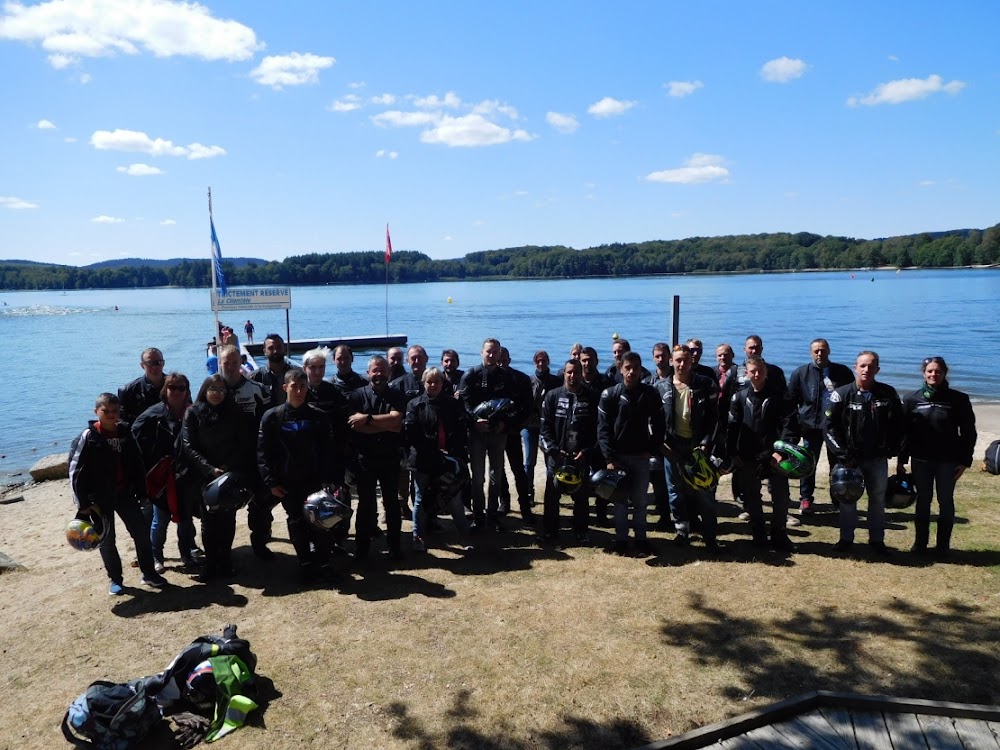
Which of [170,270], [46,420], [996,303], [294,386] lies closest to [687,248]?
[996,303]

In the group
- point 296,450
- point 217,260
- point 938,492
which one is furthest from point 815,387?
point 217,260

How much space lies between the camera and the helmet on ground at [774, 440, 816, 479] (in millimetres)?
6344

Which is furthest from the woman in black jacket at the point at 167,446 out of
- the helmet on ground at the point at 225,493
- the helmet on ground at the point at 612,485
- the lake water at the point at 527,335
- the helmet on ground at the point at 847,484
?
the lake water at the point at 527,335

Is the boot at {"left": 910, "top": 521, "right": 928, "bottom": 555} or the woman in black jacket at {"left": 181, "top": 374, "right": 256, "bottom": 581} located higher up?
the woman in black jacket at {"left": 181, "top": 374, "right": 256, "bottom": 581}

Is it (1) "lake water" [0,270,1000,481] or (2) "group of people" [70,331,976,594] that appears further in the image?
(1) "lake water" [0,270,1000,481]

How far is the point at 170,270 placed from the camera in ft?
618

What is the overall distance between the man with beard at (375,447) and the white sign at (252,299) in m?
15.4

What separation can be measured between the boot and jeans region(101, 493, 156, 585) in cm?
687

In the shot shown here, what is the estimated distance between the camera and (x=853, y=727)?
3768mm

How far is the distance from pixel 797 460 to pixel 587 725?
11.2ft

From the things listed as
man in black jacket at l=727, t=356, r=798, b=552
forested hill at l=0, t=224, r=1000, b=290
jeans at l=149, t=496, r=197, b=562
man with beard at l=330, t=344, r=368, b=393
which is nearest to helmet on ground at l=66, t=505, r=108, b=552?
jeans at l=149, t=496, r=197, b=562

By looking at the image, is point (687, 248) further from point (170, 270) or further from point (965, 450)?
point (965, 450)

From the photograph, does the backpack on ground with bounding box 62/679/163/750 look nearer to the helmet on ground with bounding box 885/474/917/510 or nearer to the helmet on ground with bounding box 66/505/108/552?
the helmet on ground with bounding box 66/505/108/552

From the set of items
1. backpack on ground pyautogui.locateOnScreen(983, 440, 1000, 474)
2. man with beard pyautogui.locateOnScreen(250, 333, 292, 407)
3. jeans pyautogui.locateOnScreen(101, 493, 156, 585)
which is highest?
man with beard pyautogui.locateOnScreen(250, 333, 292, 407)
